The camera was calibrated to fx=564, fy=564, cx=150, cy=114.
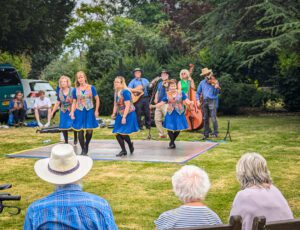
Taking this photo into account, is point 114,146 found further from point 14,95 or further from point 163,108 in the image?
point 14,95

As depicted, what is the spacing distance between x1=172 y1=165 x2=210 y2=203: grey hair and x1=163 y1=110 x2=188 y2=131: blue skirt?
29.1 feet

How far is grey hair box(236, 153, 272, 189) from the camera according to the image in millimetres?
4668

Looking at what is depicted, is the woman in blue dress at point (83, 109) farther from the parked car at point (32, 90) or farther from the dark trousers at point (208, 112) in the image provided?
the parked car at point (32, 90)

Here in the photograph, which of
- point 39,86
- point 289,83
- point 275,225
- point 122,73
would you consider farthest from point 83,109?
point 289,83

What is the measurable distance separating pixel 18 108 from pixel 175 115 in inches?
383

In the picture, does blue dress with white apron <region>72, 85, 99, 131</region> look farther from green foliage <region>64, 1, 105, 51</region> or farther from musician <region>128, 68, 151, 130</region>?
green foliage <region>64, 1, 105, 51</region>

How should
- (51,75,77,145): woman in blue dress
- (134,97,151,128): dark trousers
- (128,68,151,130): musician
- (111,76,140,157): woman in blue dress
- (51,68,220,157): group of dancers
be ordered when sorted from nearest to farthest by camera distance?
(111,76,140,157): woman in blue dress
(51,68,220,157): group of dancers
(51,75,77,145): woman in blue dress
(128,68,151,130): musician
(134,97,151,128): dark trousers

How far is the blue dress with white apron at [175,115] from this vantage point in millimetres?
13102

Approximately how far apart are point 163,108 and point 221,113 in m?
9.85

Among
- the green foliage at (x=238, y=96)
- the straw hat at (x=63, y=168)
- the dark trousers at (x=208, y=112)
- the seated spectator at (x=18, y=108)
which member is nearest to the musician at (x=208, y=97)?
the dark trousers at (x=208, y=112)

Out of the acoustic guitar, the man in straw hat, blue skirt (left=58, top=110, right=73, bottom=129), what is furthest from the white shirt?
the man in straw hat

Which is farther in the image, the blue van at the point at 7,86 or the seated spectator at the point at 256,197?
the blue van at the point at 7,86

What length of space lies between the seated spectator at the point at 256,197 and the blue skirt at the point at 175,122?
27.3 feet

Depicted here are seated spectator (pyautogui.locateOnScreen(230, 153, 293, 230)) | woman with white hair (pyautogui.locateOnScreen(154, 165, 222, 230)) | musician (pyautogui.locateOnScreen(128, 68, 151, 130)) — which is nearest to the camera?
woman with white hair (pyautogui.locateOnScreen(154, 165, 222, 230))
